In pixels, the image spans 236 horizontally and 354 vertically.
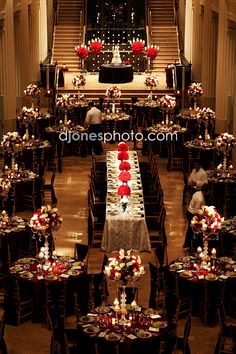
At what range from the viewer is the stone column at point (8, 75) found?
2594cm

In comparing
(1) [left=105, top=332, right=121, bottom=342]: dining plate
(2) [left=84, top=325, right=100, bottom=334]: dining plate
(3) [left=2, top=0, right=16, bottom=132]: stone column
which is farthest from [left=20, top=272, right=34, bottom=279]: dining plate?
(3) [left=2, top=0, right=16, bottom=132]: stone column

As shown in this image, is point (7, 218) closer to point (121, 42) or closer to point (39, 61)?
point (39, 61)

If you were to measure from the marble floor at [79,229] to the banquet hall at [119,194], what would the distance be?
0.11 feet

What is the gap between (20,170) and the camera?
1997cm

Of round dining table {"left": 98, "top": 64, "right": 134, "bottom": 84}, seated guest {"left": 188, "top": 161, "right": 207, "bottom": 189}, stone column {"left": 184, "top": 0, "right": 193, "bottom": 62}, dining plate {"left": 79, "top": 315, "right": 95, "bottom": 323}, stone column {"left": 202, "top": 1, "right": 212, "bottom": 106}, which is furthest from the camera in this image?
stone column {"left": 184, "top": 0, "right": 193, "bottom": 62}

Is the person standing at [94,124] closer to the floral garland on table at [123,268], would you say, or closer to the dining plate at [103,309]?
the dining plate at [103,309]

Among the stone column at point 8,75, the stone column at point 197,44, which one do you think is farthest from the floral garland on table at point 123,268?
the stone column at point 197,44

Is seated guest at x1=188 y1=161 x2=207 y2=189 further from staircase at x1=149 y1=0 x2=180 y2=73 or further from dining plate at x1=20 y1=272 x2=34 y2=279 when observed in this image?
staircase at x1=149 y1=0 x2=180 y2=73

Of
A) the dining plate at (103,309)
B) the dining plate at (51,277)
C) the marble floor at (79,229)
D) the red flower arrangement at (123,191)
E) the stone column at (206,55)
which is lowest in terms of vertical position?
the marble floor at (79,229)

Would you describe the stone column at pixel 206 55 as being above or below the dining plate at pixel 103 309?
above

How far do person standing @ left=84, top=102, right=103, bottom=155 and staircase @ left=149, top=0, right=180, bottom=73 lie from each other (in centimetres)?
1139

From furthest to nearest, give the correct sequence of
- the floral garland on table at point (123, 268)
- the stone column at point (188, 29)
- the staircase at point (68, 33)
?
the stone column at point (188, 29) < the staircase at point (68, 33) < the floral garland on table at point (123, 268)

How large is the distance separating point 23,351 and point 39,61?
79.1 feet

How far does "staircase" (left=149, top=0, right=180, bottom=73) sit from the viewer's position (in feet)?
117
